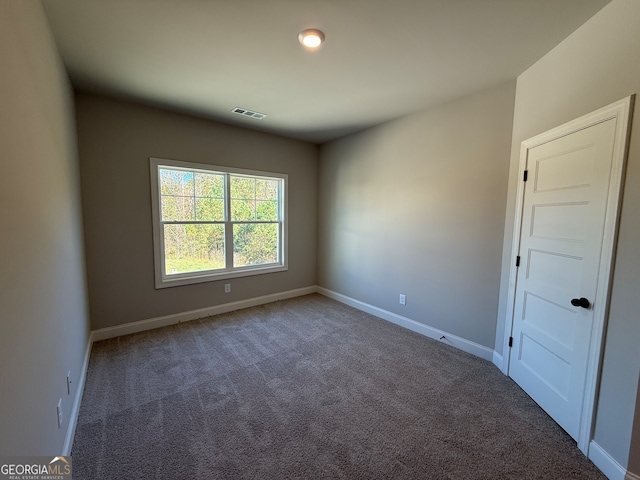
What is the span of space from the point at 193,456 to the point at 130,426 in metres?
0.59

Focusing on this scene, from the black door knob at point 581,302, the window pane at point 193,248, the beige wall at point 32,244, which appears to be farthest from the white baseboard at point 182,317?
the black door knob at point 581,302

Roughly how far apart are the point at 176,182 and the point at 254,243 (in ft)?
4.70

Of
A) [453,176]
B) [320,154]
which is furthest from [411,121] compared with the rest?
[320,154]

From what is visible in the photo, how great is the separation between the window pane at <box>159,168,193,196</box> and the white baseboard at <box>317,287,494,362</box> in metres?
2.85

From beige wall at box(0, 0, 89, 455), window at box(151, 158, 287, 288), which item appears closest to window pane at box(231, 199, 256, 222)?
window at box(151, 158, 287, 288)

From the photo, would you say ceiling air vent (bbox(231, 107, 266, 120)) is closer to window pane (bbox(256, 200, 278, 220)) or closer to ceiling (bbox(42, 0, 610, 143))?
ceiling (bbox(42, 0, 610, 143))

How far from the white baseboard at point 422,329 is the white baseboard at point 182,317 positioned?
103 cm

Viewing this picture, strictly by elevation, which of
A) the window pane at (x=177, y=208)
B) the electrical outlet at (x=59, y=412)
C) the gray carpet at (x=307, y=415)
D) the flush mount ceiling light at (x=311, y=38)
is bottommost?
the gray carpet at (x=307, y=415)

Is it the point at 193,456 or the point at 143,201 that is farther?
the point at 143,201

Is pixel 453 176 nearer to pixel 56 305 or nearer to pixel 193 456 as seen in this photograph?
pixel 193 456

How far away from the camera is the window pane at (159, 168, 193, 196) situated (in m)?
3.56

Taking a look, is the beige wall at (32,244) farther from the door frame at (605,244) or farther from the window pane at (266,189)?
the door frame at (605,244)

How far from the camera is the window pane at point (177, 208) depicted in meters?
3.59

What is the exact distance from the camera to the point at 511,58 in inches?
87.5
